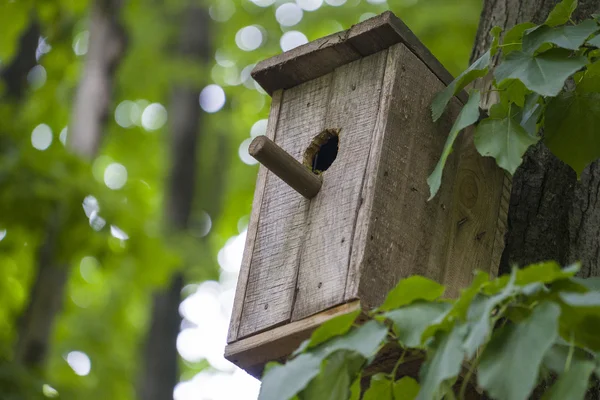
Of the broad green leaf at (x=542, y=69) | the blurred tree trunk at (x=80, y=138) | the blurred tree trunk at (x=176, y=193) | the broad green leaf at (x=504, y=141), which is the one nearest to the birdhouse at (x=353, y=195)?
the broad green leaf at (x=504, y=141)

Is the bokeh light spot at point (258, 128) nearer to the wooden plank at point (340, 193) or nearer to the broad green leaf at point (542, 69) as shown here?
the wooden plank at point (340, 193)

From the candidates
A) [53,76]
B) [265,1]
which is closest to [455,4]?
[53,76]

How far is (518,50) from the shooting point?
1.90 m

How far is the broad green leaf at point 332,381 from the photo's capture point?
1.47m

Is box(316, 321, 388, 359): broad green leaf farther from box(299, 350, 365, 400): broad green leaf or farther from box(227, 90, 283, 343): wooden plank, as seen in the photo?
box(227, 90, 283, 343): wooden plank

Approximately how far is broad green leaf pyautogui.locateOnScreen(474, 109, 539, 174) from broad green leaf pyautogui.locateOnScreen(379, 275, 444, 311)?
0.43 metres

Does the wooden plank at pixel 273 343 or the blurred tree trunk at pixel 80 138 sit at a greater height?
the blurred tree trunk at pixel 80 138

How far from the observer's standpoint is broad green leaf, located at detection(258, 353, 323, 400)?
4.55 ft

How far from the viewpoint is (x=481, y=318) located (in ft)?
4.37

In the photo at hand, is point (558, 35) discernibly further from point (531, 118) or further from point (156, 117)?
point (156, 117)

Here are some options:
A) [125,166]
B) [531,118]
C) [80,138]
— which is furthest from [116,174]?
[531,118]

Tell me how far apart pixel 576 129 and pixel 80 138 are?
3630 mm

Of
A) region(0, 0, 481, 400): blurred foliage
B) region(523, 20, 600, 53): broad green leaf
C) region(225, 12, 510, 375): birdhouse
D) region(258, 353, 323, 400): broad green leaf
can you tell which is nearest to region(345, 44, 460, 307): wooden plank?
region(225, 12, 510, 375): birdhouse

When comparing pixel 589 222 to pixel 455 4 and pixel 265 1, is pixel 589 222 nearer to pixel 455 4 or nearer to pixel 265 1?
pixel 455 4
